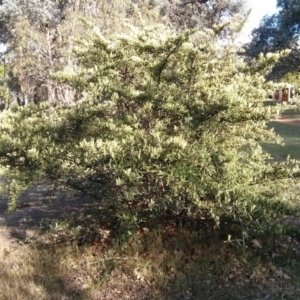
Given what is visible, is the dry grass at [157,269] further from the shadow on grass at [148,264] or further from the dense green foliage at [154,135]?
the dense green foliage at [154,135]

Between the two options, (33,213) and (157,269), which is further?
(33,213)

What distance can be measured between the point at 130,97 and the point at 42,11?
19008 millimetres

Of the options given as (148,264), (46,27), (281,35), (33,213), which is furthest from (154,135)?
(46,27)

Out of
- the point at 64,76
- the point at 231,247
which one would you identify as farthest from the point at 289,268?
the point at 64,76

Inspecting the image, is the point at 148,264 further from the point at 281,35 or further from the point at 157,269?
the point at 281,35

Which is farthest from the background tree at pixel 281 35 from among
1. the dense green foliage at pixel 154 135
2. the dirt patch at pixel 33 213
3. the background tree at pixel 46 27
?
the dense green foliage at pixel 154 135

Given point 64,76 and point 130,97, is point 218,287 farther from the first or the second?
point 64,76

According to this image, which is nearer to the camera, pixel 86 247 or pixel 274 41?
pixel 86 247

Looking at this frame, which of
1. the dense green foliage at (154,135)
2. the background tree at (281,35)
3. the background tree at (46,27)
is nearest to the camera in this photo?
the dense green foliage at (154,135)

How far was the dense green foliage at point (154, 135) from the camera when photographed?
3.48 metres

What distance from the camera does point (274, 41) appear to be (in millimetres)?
18969

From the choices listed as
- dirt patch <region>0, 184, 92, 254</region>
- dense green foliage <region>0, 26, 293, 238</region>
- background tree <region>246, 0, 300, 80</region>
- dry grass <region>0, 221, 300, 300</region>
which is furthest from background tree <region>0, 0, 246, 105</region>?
dry grass <region>0, 221, 300, 300</region>

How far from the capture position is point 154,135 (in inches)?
142

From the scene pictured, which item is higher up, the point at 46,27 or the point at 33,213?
the point at 46,27
